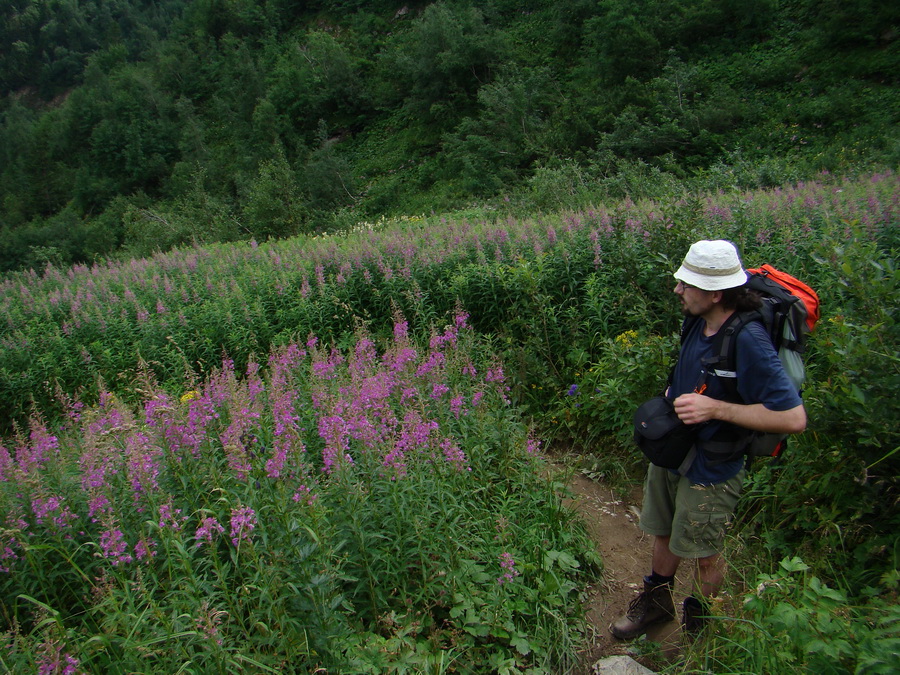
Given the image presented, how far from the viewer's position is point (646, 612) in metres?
3.29

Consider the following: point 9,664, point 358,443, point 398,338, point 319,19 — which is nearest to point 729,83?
point 398,338

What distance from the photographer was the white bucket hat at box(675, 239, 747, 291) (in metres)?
2.72

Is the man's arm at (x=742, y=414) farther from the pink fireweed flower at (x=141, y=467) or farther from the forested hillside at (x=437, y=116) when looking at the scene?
the forested hillside at (x=437, y=116)

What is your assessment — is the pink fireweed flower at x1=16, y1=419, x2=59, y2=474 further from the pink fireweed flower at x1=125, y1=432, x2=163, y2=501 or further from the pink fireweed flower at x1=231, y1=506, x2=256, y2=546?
the pink fireweed flower at x1=231, y1=506, x2=256, y2=546

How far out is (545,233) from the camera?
7547 millimetres

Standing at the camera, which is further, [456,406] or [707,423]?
[456,406]

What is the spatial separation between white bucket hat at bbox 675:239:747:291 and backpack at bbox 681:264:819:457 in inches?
6.1

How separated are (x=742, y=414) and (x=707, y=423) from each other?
0.67 ft

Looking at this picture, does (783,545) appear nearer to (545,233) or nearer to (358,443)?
(358,443)

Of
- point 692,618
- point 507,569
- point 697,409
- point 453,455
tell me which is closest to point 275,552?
point 453,455

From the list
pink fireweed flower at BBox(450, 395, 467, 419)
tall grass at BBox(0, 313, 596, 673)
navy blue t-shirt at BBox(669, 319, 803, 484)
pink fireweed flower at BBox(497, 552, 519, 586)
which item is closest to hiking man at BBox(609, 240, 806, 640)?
navy blue t-shirt at BBox(669, 319, 803, 484)

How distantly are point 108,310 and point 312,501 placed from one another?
7.83m

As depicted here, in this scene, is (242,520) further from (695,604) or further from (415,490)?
(695,604)

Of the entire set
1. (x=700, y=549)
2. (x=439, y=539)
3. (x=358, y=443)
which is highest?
(x=358, y=443)
